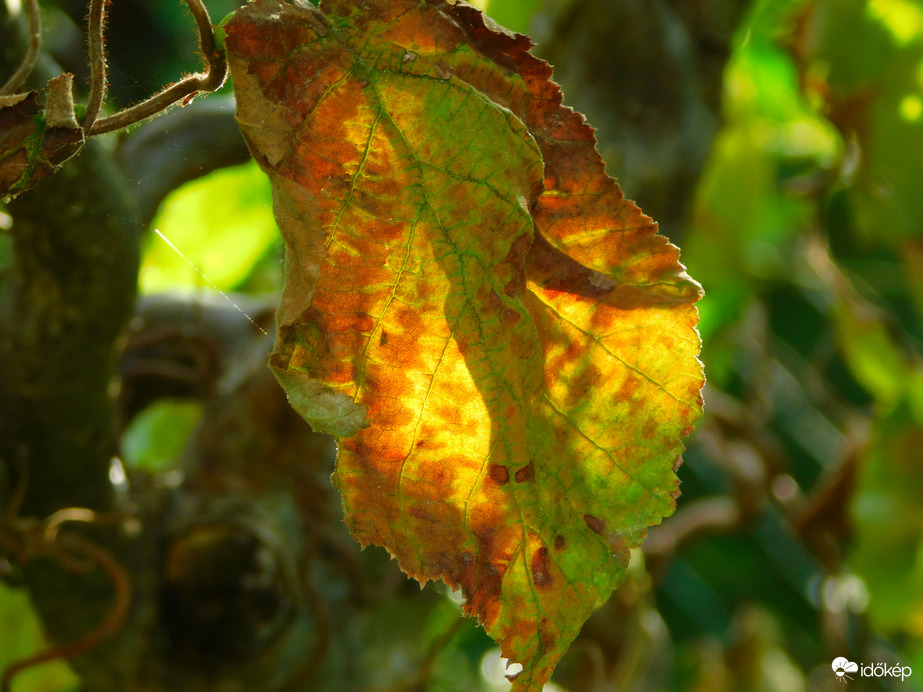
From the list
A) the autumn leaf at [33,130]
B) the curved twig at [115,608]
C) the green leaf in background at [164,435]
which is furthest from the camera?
the green leaf in background at [164,435]

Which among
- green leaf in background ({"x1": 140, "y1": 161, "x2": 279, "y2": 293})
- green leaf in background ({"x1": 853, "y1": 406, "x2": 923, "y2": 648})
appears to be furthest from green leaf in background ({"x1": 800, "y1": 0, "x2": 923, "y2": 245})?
green leaf in background ({"x1": 140, "y1": 161, "x2": 279, "y2": 293})

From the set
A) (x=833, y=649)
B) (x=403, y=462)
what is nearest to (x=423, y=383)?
(x=403, y=462)

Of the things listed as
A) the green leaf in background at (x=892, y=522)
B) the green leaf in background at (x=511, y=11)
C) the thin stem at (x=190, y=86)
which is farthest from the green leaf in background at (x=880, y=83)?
the thin stem at (x=190, y=86)

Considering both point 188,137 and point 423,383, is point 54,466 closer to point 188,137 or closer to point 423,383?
point 188,137

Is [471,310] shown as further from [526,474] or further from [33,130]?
[33,130]

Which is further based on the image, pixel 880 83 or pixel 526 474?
pixel 880 83

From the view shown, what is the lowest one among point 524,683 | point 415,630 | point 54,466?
point 415,630

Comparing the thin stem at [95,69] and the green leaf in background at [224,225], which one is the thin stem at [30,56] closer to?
the thin stem at [95,69]

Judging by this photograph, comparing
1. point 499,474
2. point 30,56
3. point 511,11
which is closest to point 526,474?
point 499,474
